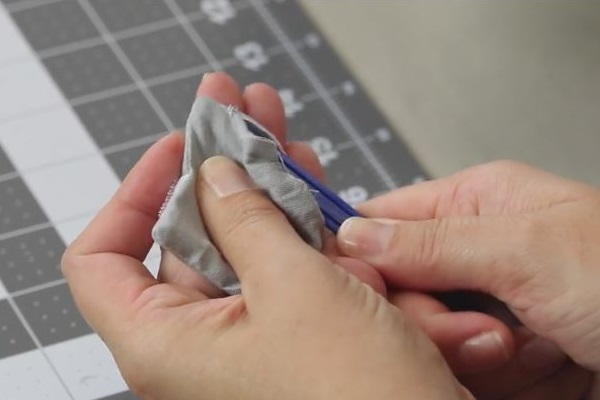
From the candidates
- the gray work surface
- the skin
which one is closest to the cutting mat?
the gray work surface

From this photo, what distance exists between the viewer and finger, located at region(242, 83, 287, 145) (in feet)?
2.36

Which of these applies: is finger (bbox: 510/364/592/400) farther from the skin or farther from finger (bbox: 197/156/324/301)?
finger (bbox: 197/156/324/301)

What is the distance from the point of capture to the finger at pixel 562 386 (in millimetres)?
734

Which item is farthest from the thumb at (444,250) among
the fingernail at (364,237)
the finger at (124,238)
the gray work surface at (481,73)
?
the gray work surface at (481,73)

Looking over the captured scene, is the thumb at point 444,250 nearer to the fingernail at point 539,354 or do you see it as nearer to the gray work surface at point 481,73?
the fingernail at point 539,354

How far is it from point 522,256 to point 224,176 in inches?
6.3

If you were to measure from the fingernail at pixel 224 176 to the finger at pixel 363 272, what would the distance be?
0.22 ft

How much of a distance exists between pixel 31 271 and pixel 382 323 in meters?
0.33

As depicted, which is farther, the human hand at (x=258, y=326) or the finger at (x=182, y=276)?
the finger at (x=182, y=276)

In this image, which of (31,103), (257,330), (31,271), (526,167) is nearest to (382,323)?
(257,330)

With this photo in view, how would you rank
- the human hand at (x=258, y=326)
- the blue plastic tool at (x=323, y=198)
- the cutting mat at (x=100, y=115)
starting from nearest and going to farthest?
1. the human hand at (x=258, y=326)
2. the blue plastic tool at (x=323, y=198)
3. the cutting mat at (x=100, y=115)

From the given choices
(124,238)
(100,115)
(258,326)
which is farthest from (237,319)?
(100,115)

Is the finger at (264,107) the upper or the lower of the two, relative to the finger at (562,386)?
upper

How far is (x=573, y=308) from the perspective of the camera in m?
0.65
